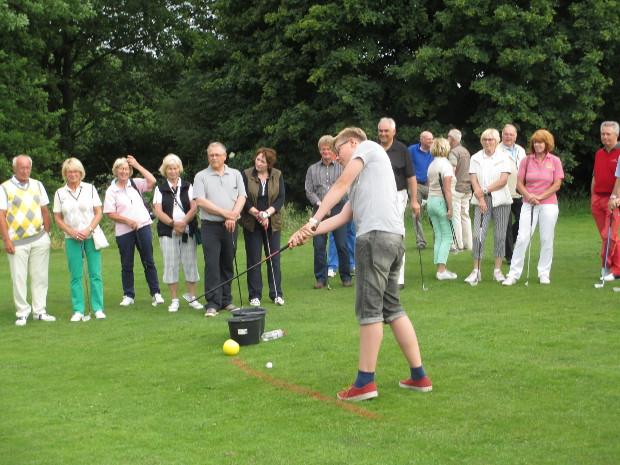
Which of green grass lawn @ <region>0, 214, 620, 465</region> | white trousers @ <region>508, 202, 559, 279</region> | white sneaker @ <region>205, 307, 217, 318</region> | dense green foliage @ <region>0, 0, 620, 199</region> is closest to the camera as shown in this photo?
green grass lawn @ <region>0, 214, 620, 465</region>

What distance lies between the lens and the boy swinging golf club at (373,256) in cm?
623

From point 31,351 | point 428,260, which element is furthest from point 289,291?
point 31,351

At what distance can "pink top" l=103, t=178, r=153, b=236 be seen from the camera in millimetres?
11672

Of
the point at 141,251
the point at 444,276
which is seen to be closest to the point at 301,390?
the point at 141,251

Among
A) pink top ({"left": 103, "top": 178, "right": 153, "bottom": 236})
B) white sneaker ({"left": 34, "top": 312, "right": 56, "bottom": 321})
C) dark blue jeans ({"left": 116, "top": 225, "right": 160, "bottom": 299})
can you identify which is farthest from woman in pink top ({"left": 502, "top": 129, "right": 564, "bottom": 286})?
white sneaker ({"left": 34, "top": 312, "right": 56, "bottom": 321})

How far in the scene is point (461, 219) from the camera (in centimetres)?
1568

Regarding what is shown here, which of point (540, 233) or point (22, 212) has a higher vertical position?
point (22, 212)

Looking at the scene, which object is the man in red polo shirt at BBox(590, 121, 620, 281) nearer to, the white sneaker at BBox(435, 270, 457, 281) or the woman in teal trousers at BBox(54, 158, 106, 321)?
the white sneaker at BBox(435, 270, 457, 281)

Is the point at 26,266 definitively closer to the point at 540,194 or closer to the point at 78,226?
the point at 78,226

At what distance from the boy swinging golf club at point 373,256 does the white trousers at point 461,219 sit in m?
9.15

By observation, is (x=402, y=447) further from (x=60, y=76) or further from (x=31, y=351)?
→ (x=60, y=76)

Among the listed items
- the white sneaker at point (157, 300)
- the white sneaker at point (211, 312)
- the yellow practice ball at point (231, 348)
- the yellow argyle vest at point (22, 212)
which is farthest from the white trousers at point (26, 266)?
the yellow practice ball at point (231, 348)

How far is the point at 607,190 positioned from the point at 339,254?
373cm

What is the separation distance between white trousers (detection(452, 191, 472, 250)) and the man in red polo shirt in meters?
3.73
